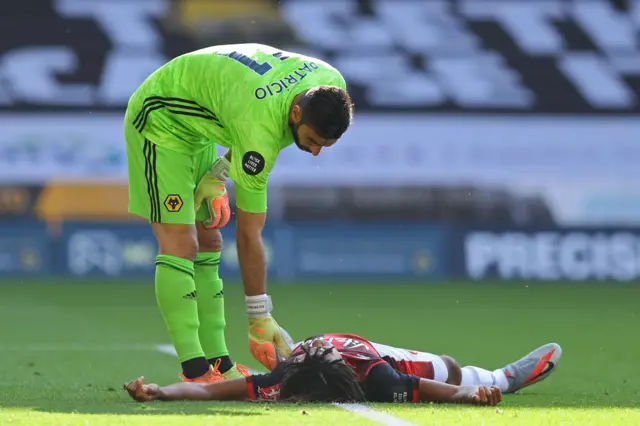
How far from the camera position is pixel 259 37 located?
25734 millimetres

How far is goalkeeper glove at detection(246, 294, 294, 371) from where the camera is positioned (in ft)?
23.1

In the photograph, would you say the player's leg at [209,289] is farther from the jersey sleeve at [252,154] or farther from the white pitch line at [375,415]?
the white pitch line at [375,415]

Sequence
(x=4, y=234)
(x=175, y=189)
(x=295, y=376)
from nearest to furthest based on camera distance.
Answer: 1. (x=295, y=376)
2. (x=175, y=189)
3. (x=4, y=234)

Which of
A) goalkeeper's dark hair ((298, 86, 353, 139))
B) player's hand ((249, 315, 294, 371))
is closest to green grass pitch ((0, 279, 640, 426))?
player's hand ((249, 315, 294, 371))

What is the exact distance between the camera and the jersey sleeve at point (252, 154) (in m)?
6.65

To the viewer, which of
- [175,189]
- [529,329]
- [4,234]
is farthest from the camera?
[4,234]

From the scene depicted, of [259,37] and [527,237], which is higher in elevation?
[259,37]

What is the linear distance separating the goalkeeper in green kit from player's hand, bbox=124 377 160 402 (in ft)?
2.10

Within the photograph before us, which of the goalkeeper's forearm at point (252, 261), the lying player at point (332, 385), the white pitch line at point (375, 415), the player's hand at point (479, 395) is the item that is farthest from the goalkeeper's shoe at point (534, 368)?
the goalkeeper's forearm at point (252, 261)

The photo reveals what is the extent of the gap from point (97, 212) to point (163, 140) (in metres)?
17.1

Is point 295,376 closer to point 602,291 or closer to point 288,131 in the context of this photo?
point 288,131

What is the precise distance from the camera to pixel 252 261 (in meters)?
7.10

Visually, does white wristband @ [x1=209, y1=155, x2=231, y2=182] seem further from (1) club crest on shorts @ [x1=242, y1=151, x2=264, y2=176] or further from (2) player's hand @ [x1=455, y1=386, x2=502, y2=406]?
(2) player's hand @ [x1=455, y1=386, x2=502, y2=406]

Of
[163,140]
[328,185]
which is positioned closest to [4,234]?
[328,185]
